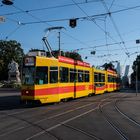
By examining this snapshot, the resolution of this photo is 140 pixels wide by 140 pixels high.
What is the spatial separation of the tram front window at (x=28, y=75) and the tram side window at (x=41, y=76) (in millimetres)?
276

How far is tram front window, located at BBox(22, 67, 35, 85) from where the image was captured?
2245 centimetres

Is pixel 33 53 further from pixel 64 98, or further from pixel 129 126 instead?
pixel 129 126

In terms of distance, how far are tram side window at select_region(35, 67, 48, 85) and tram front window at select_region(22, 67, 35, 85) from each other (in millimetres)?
276

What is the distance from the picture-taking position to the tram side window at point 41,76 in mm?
22502

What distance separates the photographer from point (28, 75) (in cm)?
2261

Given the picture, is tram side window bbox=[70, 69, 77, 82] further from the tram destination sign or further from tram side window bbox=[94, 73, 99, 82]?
tram side window bbox=[94, 73, 99, 82]

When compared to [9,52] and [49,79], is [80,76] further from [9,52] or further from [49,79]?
[9,52]

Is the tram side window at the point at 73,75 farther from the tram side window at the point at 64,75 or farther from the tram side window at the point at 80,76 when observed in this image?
the tram side window at the point at 80,76

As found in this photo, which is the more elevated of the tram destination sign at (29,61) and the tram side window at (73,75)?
the tram destination sign at (29,61)

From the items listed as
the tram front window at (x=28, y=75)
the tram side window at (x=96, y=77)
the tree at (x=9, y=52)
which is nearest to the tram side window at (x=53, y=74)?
the tram front window at (x=28, y=75)

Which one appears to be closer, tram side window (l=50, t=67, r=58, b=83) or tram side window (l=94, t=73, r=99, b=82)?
tram side window (l=50, t=67, r=58, b=83)

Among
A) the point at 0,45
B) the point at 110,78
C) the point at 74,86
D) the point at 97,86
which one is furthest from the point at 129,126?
the point at 0,45

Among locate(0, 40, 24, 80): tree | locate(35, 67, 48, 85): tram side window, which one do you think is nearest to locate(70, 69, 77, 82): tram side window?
locate(35, 67, 48, 85): tram side window

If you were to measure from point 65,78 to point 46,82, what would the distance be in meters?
3.32
